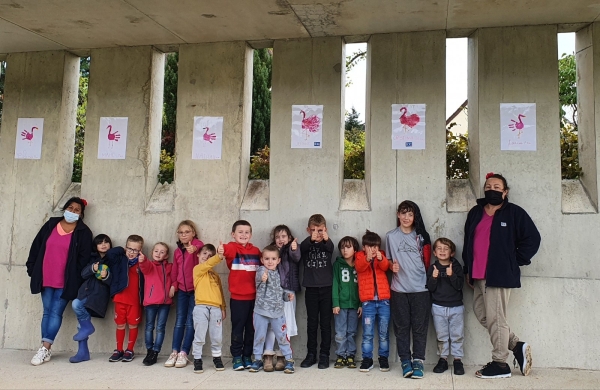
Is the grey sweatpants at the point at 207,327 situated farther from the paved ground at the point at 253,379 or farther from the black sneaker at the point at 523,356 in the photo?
the black sneaker at the point at 523,356

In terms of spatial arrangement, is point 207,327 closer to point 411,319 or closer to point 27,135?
point 411,319

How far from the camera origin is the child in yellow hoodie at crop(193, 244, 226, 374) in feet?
16.7

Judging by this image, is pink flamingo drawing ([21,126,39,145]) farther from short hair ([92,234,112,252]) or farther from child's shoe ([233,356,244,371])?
child's shoe ([233,356,244,371])

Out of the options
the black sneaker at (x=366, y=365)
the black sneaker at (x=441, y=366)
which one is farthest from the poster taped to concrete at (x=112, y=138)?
the black sneaker at (x=441, y=366)

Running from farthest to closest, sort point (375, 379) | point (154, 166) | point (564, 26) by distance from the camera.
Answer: point (154, 166) < point (564, 26) < point (375, 379)

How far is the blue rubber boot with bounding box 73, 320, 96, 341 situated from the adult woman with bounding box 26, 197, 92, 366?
283mm

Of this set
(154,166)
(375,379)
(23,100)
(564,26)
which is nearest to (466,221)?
(375,379)

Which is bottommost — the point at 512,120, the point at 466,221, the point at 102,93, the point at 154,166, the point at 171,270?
Answer: the point at 171,270

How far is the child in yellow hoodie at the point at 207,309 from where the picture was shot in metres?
5.09

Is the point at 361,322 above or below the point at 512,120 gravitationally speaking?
below

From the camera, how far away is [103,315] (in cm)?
568

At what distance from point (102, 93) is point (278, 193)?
262 cm

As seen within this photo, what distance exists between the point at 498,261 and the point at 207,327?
2.96 meters

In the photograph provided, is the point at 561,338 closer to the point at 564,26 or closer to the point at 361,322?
the point at 361,322
